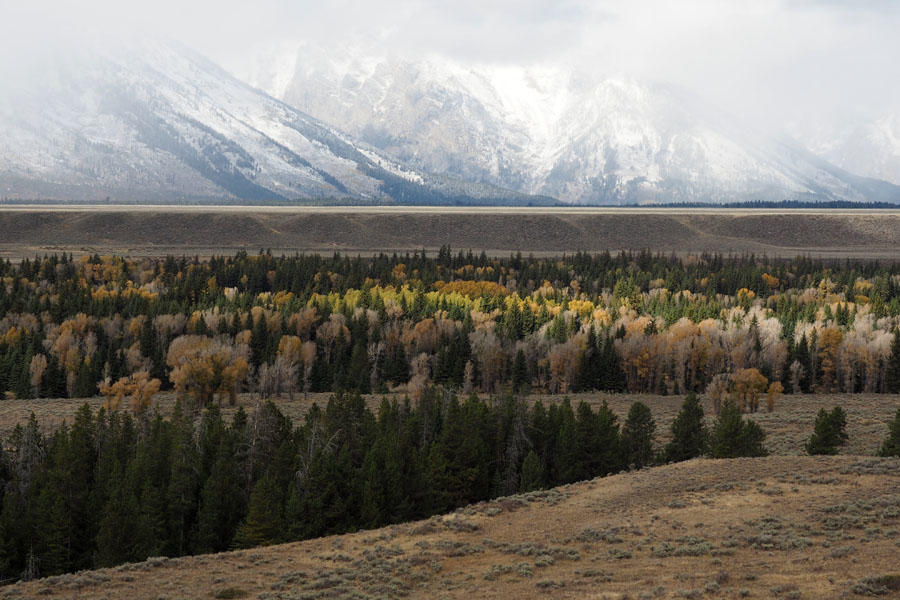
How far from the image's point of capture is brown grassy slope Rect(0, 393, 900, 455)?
83500 millimetres

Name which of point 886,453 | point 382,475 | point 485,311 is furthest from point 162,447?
point 485,311

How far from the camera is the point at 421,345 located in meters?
142

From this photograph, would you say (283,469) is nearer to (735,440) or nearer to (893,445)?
(735,440)

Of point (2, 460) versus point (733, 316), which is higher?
point (733, 316)

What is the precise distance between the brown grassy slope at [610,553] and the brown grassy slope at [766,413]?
28265 mm

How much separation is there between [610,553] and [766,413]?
211ft

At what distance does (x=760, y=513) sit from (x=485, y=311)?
118 m

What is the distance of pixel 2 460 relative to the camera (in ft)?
231

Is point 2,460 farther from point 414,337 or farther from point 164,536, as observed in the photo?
point 414,337

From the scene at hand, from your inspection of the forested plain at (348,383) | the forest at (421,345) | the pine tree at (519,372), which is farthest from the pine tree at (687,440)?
the pine tree at (519,372)

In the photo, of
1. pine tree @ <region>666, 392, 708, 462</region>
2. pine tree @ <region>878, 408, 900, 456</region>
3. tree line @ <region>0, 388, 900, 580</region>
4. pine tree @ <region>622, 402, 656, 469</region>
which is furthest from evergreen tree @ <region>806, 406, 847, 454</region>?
pine tree @ <region>622, 402, 656, 469</region>

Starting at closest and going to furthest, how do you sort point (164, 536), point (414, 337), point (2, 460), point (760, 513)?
point (760, 513) → point (164, 536) → point (2, 460) → point (414, 337)

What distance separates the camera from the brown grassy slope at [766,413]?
83500 mm

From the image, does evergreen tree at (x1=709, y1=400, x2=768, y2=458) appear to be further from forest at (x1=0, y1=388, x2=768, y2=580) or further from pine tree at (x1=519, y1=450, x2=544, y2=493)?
pine tree at (x1=519, y1=450, x2=544, y2=493)
